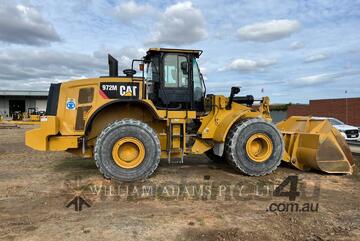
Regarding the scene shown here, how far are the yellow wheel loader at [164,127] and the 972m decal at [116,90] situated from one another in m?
0.02

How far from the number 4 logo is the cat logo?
366 centimetres

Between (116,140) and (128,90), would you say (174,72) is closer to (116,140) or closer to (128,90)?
(128,90)

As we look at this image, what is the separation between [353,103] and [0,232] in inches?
1166

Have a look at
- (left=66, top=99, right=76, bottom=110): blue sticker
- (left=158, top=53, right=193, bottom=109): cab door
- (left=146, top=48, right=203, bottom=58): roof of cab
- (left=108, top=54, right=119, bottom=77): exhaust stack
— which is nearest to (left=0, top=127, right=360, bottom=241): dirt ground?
(left=66, top=99, right=76, bottom=110): blue sticker

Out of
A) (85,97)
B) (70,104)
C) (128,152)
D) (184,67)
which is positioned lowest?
(128,152)

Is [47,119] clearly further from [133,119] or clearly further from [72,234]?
[72,234]

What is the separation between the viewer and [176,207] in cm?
608

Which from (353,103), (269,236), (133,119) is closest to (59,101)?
(133,119)

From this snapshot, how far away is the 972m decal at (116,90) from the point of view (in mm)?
8297

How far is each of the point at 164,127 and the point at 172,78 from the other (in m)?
1.17

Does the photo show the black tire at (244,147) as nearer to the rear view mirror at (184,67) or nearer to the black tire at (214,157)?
the black tire at (214,157)

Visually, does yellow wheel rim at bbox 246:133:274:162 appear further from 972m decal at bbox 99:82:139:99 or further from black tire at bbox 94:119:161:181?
972m decal at bbox 99:82:139:99

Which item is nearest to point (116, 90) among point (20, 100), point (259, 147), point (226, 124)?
point (226, 124)

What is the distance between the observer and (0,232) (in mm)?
4902
